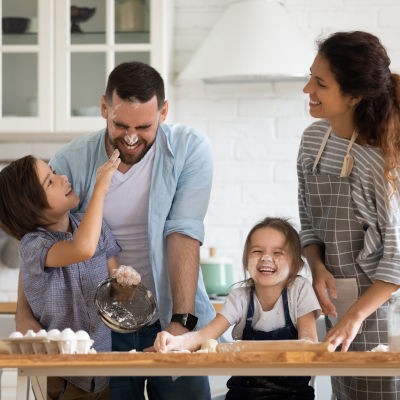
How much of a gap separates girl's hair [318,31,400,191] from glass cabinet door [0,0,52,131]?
2176 millimetres

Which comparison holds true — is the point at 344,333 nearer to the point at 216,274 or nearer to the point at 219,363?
the point at 219,363

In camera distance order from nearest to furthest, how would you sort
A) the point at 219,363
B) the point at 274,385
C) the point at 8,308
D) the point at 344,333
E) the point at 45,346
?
the point at 219,363, the point at 45,346, the point at 344,333, the point at 274,385, the point at 8,308

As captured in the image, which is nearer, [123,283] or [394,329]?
[394,329]

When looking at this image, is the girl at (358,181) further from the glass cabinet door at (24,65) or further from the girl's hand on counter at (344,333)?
the glass cabinet door at (24,65)

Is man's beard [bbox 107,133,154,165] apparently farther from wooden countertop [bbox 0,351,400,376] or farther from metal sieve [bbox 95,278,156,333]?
wooden countertop [bbox 0,351,400,376]

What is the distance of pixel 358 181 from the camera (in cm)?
254

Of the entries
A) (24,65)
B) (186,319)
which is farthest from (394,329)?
(24,65)

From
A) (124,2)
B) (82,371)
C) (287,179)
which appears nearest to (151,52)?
(124,2)

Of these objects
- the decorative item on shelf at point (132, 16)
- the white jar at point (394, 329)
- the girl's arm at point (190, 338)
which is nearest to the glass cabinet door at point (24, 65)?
the decorative item on shelf at point (132, 16)

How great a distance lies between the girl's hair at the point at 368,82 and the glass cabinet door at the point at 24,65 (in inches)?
85.7

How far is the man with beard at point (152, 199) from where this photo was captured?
2.64m

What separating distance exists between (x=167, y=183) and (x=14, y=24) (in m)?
2.10

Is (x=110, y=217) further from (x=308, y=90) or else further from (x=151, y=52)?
(x=151, y=52)

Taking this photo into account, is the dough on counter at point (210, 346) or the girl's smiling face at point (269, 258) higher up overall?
the girl's smiling face at point (269, 258)
